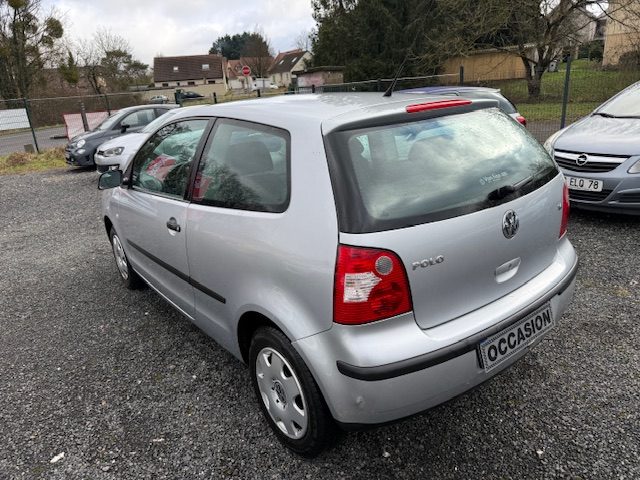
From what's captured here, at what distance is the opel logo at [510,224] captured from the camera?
2062 millimetres

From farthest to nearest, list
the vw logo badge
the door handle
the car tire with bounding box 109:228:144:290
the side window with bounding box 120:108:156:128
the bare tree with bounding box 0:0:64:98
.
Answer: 1. the bare tree with bounding box 0:0:64:98
2. the side window with bounding box 120:108:156:128
3. the vw logo badge
4. the car tire with bounding box 109:228:144:290
5. the door handle

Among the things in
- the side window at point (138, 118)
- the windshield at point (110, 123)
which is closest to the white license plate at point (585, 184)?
the side window at point (138, 118)

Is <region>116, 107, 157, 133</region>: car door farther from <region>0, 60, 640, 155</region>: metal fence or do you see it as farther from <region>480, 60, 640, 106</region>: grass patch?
<region>480, 60, 640, 106</region>: grass patch

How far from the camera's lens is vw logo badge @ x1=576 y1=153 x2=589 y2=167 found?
496 centimetres

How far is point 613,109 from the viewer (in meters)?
5.87

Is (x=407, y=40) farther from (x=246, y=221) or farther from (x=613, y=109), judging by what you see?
(x=246, y=221)

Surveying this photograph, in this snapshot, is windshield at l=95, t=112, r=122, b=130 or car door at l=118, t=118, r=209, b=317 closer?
car door at l=118, t=118, r=209, b=317

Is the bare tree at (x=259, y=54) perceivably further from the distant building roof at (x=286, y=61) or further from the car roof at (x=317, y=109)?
the car roof at (x=317, y=109)

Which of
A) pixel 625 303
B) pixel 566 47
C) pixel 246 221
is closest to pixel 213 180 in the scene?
pixel 246 221

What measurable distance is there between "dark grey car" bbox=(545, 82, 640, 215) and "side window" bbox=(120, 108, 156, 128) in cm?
990

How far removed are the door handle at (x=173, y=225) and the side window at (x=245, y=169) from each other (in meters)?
0.22

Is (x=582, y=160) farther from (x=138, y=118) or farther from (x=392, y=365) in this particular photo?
(x=138, y=118)

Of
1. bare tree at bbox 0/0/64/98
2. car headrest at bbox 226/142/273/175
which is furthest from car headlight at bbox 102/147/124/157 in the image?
bare tree at bbox 0/0/64/98

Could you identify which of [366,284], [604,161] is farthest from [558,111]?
[366,284]
